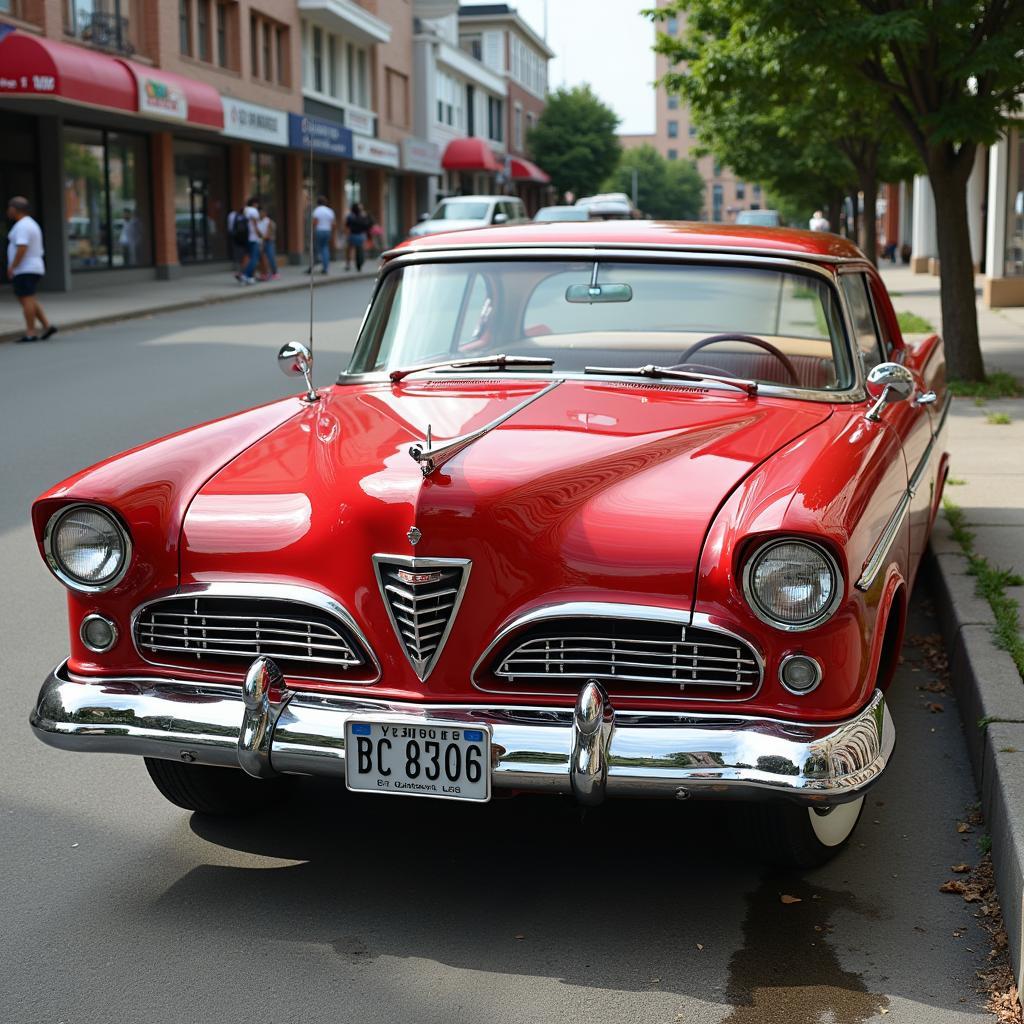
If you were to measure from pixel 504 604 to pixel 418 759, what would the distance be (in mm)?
404

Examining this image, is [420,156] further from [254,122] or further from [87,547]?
[87,547]

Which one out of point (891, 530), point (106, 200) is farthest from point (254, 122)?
point (891, 530)

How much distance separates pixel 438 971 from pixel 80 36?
27145 mm

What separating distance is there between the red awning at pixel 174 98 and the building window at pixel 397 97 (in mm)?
20311

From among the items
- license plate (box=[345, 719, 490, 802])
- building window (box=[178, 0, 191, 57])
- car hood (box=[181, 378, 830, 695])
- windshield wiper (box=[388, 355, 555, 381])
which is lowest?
license plate (box=[345, 719, 490, 802])

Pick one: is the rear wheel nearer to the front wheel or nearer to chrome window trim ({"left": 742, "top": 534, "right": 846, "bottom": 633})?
the front wheel

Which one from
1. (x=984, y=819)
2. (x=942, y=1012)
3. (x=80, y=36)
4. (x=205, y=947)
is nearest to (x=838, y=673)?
(x=942, y=1012)

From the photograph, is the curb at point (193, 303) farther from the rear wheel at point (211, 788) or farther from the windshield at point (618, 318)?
the rear wheel at point (211, 788)

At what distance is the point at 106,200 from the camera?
29547 mm

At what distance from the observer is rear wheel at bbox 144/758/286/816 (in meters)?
4.02

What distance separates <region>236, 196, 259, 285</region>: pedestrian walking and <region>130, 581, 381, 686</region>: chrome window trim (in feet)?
93.2

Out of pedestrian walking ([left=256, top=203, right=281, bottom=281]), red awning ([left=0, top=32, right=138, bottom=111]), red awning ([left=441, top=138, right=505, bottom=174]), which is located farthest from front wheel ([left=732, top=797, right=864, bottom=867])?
red awning ([left=441, top=138, right=505, bottom=174])

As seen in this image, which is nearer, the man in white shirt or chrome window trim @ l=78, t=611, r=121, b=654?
chrome window trim @ l=78, t=611, r=121, b=654

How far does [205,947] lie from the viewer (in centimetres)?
344
